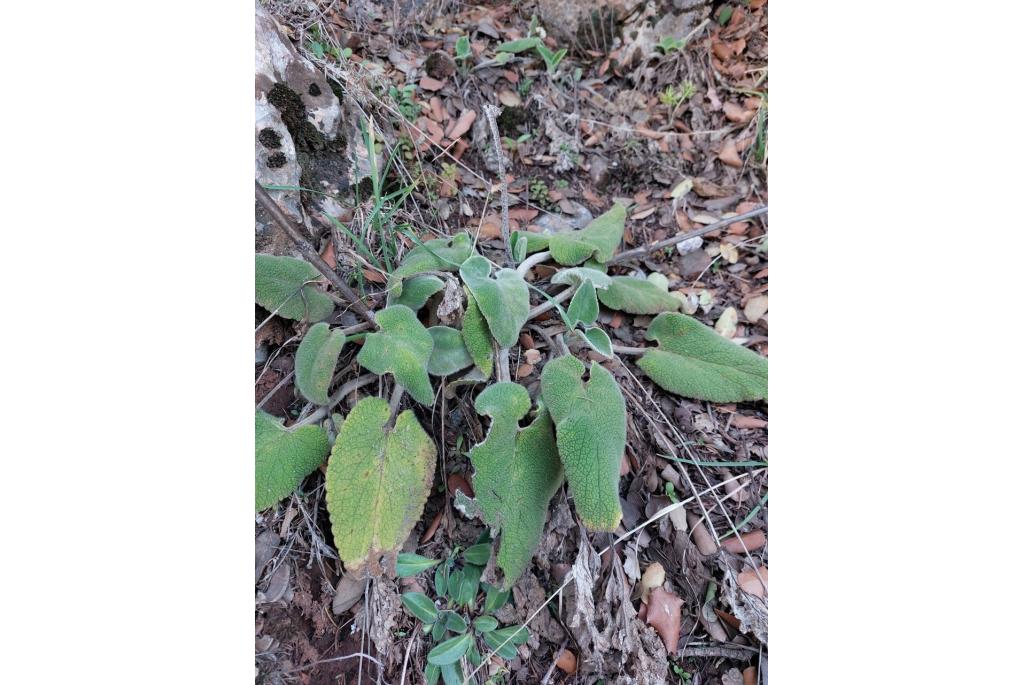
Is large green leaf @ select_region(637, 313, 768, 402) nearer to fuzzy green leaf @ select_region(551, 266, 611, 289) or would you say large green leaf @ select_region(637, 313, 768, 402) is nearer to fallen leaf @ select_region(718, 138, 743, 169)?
fuzzy green leaf @ select_region(551, 266, 611, 289)

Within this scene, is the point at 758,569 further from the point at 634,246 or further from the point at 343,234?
the point at 343,234

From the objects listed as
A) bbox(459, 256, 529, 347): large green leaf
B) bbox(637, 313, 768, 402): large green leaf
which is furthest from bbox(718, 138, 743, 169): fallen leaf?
bbox(459, 256, 529, 347): large green leaf

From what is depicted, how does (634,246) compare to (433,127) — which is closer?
(433,127)

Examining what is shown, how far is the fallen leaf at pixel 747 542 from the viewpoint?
0.81 m

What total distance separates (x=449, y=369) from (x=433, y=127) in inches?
19.3

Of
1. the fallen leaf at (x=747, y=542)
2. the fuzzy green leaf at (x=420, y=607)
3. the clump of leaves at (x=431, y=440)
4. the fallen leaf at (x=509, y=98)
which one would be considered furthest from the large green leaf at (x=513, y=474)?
the fallen leaf at (x=509, y=98)

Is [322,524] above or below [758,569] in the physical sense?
above

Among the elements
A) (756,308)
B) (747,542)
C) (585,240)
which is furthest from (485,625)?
(756,308)

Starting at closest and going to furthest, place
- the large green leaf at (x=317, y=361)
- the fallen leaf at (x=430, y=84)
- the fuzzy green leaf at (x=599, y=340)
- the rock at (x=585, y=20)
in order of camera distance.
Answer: the large green leaf at (x=317, y=361)
the fuzzy green leaf at (x=599, y=340)
the fallen leaf at (x=430, y=84)
the rock at (x=585, y=20)

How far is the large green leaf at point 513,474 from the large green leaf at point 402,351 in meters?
0.09

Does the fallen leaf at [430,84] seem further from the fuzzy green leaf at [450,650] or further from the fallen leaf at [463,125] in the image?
the fuzzy green leaf at [450,650]

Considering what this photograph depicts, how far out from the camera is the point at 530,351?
887mm
